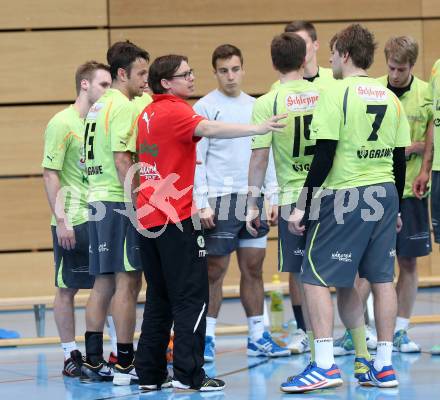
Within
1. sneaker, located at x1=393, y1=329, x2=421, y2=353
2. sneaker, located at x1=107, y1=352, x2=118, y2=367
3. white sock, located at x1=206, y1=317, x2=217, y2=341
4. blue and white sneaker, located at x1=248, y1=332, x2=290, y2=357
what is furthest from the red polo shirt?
sneaker, located at x1=393, y1=329, x2=421, y2=353

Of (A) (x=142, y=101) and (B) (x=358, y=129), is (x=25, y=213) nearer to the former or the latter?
(A) (x=142, y=101)

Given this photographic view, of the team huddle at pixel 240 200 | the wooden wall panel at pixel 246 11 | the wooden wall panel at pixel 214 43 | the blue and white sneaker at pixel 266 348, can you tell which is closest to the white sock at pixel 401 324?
the team huddle at pixel 240 200

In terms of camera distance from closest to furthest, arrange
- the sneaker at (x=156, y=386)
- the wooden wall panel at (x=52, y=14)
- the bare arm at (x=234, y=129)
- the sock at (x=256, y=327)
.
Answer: the bare arm at (x=234, y=129) → the sneaker at (x=156, y=386) → the sock at (x=256, y=327) → the wooden wall panel at (x=52, y=14)

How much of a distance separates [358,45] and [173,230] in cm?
129

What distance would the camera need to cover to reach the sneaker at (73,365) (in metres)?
5.69

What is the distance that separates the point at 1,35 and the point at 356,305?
4.86 meters

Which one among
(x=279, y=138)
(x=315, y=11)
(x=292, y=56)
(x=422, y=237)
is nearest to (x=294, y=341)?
(x=422, y=237)

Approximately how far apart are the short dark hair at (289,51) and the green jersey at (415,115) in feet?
2.99

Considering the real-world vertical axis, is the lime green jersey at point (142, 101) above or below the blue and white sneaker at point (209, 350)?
above

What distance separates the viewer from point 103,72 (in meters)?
5.96

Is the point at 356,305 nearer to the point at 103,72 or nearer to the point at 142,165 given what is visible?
the point at 142,165

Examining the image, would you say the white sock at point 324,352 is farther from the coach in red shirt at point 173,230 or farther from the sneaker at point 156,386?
the sneaker at point 156,386

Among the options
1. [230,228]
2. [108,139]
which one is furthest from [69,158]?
[230,228]

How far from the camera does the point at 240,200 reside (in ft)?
20.2
